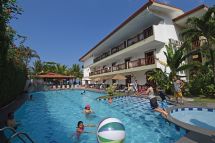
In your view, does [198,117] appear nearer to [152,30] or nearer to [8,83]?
[8,83]

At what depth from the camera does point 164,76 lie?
19.7 m

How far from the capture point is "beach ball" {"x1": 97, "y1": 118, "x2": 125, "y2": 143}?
15.3ft

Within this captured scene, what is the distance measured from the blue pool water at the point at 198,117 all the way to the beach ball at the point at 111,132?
5514mm

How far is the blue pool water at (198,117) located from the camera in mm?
9009

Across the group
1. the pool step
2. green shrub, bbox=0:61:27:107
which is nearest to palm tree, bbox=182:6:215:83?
the pool step

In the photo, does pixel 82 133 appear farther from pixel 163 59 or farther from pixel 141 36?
pixel 141 36

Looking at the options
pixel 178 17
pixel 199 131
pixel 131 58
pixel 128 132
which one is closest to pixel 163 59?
pixel 178 17

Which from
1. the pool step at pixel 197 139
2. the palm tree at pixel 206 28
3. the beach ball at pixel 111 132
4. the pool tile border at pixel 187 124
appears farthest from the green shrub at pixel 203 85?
the beach ball at pixel 111 132

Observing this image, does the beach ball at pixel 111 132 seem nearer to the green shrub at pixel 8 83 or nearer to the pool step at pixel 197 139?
the pool step at pixel 197 139

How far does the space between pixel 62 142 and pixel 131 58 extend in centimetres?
2458

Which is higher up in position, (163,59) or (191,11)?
(191,11)

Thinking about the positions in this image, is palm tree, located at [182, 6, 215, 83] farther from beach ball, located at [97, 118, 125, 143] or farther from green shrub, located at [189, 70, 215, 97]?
beach ball, located at [97, 118, 125, 143]

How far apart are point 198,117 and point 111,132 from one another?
7.35 meters

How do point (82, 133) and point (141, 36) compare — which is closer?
point (82, 133)
